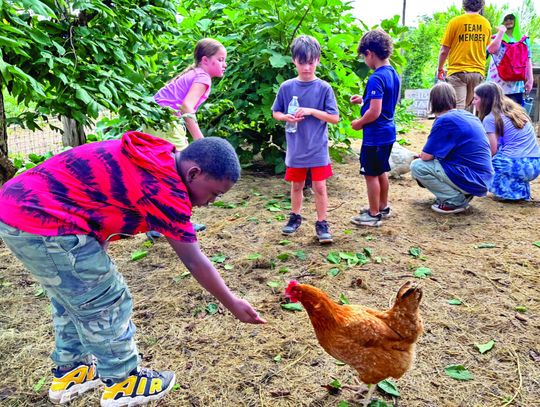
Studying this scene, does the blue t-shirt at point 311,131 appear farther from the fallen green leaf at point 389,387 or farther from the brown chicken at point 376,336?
the fallen green leaf at point 389,387

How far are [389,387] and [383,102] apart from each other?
2676mm

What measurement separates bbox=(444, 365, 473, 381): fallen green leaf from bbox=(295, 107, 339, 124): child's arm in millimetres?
2259

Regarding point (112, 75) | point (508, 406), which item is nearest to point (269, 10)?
point (112, 75)

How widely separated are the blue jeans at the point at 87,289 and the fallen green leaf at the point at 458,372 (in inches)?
64.9

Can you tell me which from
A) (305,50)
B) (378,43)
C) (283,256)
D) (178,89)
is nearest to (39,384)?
(283,256)

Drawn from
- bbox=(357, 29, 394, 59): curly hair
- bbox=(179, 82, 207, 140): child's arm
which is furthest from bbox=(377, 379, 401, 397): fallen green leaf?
bbox=(357, 29, 394, 59): curly hair

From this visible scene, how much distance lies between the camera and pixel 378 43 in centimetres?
397

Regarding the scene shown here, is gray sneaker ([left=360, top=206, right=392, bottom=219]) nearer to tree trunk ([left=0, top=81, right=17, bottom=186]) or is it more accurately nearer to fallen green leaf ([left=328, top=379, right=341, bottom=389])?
fallen green leaf ([left=328, top=379, right=341, bottom=389])

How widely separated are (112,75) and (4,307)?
1.76 metres

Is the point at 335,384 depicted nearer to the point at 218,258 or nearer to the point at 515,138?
the point at 218,258

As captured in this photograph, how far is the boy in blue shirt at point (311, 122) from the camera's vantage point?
3.84 metres

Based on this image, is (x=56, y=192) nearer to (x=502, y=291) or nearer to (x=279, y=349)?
(x=279, y=349)

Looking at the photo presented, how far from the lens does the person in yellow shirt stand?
19.3 ft

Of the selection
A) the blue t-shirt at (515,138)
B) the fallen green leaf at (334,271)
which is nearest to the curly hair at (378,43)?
the blue t-shirt at (515,138)
